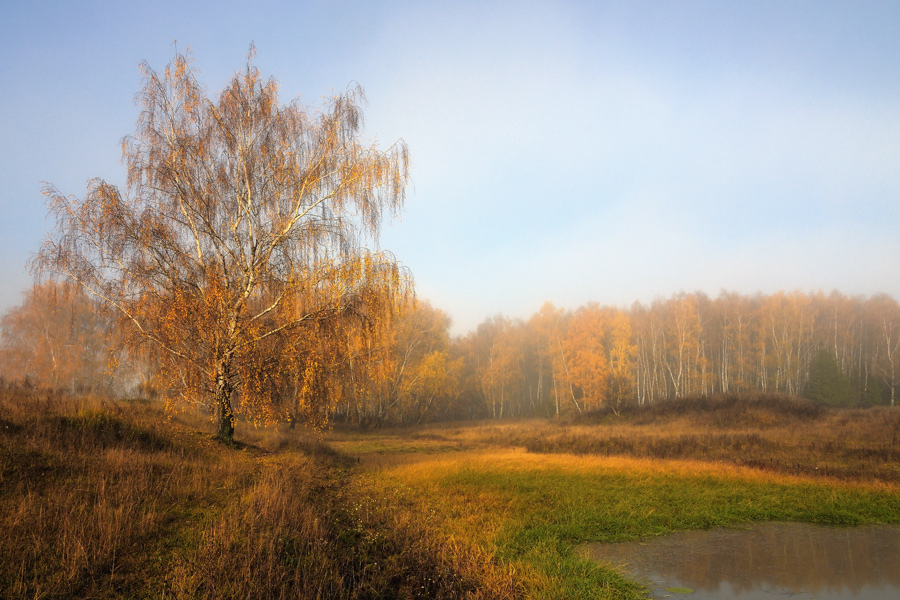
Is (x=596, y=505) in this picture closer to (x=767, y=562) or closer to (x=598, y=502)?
(x=598, y=502)

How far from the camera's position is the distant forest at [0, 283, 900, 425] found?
4153cm

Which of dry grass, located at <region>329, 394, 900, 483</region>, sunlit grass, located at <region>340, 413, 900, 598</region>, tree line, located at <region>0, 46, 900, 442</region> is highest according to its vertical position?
tree line, located at <region>0, 46, 900, 442</region>

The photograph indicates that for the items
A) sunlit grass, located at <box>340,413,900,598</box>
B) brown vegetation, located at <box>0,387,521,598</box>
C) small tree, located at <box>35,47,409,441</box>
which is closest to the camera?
brown vegetation, located at <box>0,387,521,598</box>

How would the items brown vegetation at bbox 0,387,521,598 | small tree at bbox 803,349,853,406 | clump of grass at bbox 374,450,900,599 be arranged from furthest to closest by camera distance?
small tree at bbox 803,349,853,406, clump of grass at bbox 374,450,900,599, brown vegetation at bbox 0,387,521,598

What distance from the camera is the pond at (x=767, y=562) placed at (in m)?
6.10

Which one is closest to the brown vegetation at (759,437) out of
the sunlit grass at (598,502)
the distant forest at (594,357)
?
the sunlit grass at (598,502)

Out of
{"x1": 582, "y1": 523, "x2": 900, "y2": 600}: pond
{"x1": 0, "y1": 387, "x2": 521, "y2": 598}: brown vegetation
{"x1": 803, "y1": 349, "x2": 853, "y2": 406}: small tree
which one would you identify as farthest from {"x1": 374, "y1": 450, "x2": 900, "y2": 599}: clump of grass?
{"x1": 803, "y1": 349, "x2": 853, "y2": 406}: small tree

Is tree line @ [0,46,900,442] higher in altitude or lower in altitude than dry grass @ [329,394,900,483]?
A: higher

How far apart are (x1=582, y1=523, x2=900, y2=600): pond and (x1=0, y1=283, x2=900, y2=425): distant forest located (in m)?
9.48

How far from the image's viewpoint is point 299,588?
191 inches

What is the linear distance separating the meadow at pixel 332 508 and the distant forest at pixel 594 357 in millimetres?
4510

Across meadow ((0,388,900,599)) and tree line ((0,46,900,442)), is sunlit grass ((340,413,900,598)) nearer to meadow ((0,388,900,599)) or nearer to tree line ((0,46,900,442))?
meadow ((0,388,900,599))

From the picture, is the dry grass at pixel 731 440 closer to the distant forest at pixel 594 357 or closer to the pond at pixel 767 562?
the distant forest at pixel 594 357

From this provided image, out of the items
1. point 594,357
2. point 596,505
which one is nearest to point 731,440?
point 596,505
